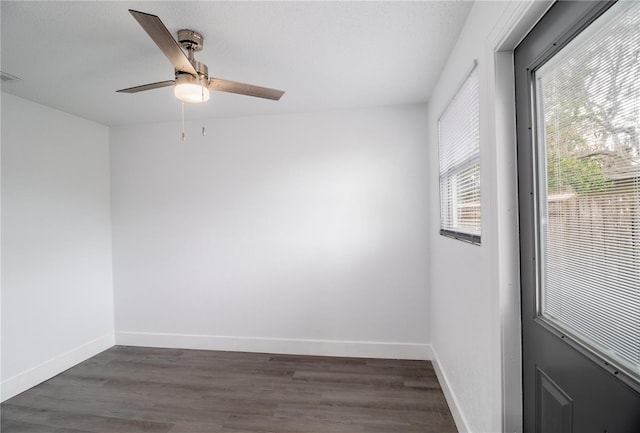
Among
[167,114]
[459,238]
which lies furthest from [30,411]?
[459,238]

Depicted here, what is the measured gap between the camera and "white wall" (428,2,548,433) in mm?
1199

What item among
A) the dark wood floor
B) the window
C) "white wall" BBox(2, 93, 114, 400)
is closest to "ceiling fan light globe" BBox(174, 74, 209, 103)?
the window

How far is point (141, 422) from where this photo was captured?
1986mm

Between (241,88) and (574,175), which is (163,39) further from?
(574,175)

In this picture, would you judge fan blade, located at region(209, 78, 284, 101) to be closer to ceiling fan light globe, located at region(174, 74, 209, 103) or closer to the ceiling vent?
ceiling fan light globe, located at region(174, 74, 209, 103)

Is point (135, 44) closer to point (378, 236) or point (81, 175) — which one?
point (81, 175)

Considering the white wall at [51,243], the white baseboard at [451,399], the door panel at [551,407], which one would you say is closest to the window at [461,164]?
the door panel at [551,407]

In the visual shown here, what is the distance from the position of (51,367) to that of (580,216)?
4.05 metres

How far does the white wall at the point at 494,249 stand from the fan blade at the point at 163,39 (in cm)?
144

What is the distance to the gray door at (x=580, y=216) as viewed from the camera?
73 cm

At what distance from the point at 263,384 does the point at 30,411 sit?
5.81ft

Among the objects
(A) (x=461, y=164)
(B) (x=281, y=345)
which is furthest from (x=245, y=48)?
(B) (x=281, y=345)

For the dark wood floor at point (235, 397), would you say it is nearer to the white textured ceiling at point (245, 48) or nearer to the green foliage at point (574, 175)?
the green foliage at point (574, 175)

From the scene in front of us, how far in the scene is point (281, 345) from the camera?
2.96 meters
